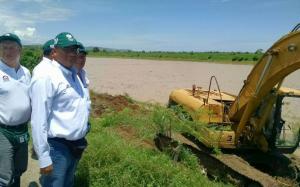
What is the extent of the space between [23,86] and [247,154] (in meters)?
4.81

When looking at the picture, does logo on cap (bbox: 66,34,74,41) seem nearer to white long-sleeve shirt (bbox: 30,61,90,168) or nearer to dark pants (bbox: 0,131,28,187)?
white long-sleeve shirt (bbox: 30,61,90,168)

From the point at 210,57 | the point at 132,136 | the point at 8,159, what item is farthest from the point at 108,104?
the point at 210,57

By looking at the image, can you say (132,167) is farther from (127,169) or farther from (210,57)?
(210,57)

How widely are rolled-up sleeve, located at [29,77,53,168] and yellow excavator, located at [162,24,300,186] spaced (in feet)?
12.9

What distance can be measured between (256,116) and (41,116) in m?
4.66

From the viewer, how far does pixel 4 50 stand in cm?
468

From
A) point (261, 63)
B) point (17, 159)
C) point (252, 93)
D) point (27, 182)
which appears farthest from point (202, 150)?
A: point (17, 159)

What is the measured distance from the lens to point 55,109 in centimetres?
402

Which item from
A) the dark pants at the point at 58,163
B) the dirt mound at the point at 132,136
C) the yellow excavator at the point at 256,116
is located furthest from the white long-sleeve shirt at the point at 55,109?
the dirt mound at the point at 132,136

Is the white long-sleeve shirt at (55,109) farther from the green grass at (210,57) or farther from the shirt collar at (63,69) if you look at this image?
the green grass at (210,57)

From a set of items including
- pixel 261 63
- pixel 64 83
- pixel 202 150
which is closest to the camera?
pixel 64 83

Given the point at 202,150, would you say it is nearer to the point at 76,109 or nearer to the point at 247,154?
the point at 247,154

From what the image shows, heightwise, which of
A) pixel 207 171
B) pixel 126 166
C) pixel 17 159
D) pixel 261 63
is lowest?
pixel 207 171

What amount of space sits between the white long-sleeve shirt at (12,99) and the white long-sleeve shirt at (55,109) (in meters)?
0.66
